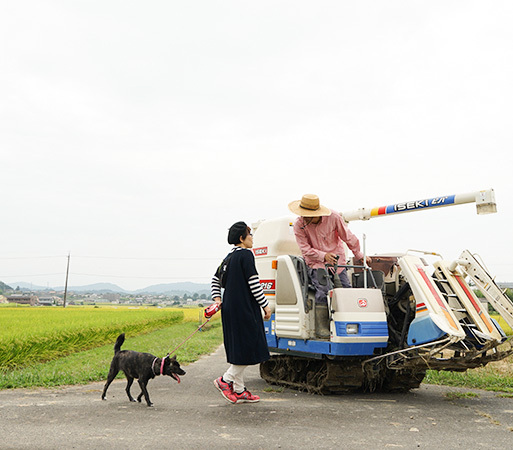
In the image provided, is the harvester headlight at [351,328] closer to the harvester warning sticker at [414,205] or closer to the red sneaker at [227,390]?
the red sneaker at [227,390]

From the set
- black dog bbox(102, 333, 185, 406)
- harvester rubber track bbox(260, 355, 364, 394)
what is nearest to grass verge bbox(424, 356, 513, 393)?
harvester rubber track bbox(260, 355, 364, 394)

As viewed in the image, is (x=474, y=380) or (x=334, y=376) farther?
(x=474, y=380)

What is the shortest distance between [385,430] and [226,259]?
2.83 m

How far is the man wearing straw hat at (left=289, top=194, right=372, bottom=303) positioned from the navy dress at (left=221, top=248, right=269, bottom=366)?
1427 millimetres

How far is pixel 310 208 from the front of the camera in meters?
8.02

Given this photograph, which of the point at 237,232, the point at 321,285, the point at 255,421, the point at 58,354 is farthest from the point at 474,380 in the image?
the point at 58,354

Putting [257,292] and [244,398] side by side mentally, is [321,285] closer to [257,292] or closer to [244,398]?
[257,292]

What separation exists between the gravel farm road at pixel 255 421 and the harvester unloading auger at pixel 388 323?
16.3 inches

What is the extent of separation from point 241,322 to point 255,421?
129cm

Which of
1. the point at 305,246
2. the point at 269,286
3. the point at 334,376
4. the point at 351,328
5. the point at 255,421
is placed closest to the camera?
the point at 255,421

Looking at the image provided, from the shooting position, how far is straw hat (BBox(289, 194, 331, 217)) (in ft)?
26.1

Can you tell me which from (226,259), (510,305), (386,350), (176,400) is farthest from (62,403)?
(510,305)

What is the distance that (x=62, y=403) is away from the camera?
650 centimetres

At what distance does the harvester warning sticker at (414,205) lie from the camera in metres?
8.16
